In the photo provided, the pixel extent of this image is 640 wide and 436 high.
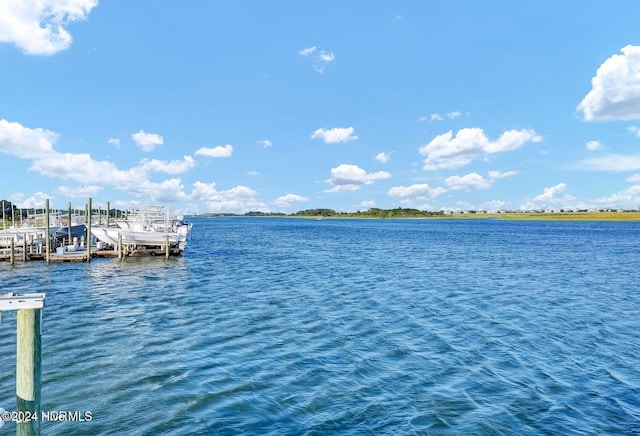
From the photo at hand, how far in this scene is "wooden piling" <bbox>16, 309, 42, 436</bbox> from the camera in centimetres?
611

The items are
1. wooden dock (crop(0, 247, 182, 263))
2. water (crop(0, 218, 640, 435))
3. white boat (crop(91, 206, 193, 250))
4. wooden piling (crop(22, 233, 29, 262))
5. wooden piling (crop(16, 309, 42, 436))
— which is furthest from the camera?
white boat (crop(91, 206, 193, 250))

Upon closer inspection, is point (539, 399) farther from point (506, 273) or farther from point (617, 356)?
point (506, 273)

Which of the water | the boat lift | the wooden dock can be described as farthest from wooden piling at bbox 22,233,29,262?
the boat lift

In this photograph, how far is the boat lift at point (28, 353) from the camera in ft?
19.7

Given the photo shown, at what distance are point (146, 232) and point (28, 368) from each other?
33.6 metres

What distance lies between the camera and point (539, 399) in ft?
30.7

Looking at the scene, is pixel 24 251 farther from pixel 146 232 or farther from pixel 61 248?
pixel 146 232

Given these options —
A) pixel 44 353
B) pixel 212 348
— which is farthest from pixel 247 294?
pixel 44 353

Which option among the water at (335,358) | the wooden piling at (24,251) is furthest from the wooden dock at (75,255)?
the water at (335,358)

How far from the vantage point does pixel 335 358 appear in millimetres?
11758

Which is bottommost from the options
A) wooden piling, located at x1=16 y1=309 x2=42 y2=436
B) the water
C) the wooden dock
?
the water

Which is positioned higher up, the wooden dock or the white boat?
the white boat

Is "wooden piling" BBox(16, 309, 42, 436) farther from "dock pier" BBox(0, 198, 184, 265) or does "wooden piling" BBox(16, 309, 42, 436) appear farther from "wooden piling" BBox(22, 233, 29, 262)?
"wooden piling" BBox(22, 233, 29, 262)

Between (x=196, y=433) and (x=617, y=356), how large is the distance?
463 inches
